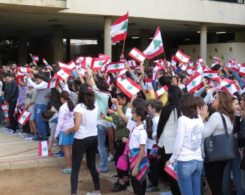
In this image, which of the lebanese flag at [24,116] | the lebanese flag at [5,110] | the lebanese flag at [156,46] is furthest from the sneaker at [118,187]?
the lebanese flag at [5,110]

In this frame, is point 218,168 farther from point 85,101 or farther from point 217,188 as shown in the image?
point 85,101

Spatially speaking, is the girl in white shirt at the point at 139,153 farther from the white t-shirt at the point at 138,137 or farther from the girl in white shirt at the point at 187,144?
the girl in white shirt at the point at 187,144

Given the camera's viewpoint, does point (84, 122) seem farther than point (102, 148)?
No

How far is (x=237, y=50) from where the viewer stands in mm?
28578

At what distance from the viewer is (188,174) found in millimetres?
4707

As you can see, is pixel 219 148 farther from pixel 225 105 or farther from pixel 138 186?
pixel 138 186

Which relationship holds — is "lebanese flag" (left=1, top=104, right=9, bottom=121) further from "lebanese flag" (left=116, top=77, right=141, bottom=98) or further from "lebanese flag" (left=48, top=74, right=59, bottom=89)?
"lebanese flag" (left=116, top=77, right=141, bottom=98)

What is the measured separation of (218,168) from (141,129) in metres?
1.15

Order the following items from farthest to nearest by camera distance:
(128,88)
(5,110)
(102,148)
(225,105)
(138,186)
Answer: (5,110) < (102,148) < (128,88) < (138,186) < (225,105)

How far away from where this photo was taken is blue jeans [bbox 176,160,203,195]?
15.4 ft

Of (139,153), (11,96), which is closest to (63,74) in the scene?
(11,96)

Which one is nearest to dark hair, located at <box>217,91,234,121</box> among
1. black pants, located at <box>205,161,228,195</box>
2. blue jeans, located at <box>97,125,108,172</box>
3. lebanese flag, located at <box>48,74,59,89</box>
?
black pants, located at <box>205,161,228,195</box>

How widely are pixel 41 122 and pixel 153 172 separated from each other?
4.04 metres

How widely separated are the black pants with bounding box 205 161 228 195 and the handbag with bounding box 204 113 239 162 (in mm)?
181
